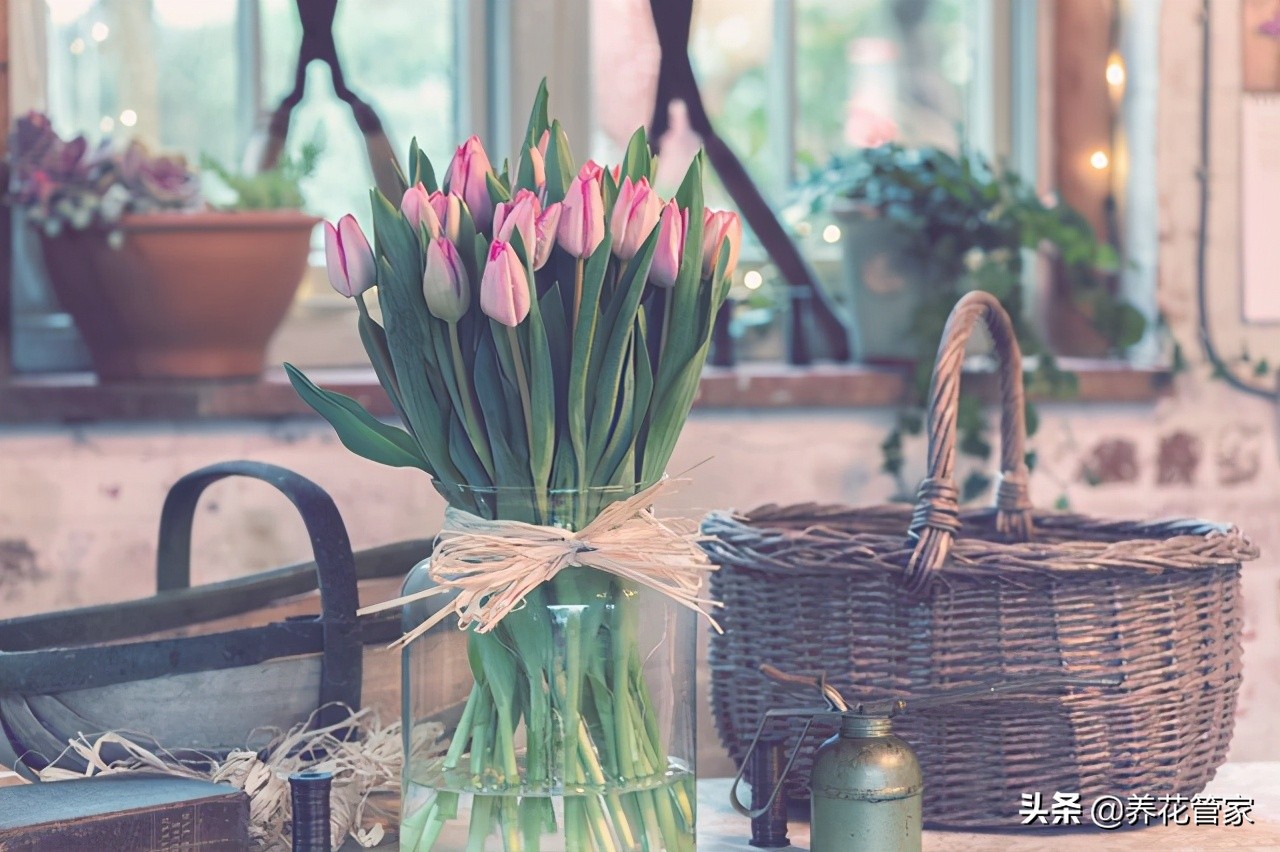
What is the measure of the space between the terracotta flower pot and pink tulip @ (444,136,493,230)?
3.10 ft

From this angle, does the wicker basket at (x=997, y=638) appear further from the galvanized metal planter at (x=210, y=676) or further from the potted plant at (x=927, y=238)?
the potted plant at (x=927, y=238)

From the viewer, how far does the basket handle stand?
96cm

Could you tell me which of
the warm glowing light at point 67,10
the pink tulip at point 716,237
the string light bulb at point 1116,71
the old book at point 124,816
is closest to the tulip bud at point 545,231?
the pink tulip at point 716,237

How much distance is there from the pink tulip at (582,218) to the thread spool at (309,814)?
1.20 feet

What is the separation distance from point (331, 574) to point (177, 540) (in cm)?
29

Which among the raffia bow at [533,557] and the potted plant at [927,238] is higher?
the potted plant at [927,238]

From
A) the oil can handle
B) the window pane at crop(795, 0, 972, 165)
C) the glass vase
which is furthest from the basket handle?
the window pane at crop(795, 0, 972, 165)

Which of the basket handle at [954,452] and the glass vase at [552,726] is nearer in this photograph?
the glass vase at [552,726]

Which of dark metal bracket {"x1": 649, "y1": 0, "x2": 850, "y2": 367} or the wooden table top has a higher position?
dark metal bracket {"x1": 649, "y1": 0, "x2": 850, "y2": 367}

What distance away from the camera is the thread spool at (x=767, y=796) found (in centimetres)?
99

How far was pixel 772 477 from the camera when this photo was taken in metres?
1.88

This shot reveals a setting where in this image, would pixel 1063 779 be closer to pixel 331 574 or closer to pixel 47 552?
pixel 331 574

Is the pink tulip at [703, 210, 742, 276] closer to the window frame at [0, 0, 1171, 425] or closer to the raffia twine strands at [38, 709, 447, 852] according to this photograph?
the raffia twine strands at [38, 709, 447, 852]

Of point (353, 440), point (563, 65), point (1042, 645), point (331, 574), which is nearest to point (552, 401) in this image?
point (353, 440)
